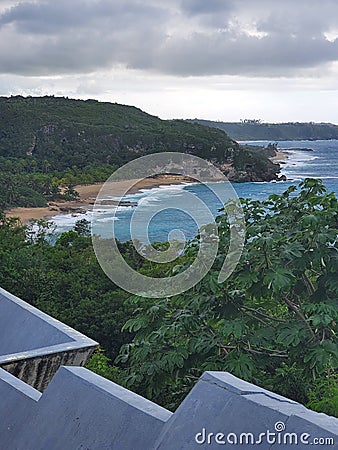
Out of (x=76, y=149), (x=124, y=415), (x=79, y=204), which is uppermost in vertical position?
(x=124, y=415)

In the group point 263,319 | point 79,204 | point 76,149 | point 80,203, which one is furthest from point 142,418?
point 76,149

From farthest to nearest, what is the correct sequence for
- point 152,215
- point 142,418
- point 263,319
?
point 152,215 → point 263,319 → point 142,418

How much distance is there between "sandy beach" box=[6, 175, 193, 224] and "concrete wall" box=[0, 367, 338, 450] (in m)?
30.1

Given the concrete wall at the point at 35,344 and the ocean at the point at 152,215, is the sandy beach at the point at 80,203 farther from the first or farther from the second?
the concrete wall at the point at 35,344

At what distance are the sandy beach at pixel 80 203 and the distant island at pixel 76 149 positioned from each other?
69 cm

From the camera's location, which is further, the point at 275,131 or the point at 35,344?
the point at 275,131

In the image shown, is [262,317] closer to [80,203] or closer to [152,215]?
[152,215]

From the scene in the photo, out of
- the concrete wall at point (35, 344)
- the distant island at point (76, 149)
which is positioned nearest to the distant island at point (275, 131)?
the distant island at point (76, 149)

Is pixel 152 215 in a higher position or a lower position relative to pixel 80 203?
higher

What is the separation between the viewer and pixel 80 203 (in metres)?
40.5

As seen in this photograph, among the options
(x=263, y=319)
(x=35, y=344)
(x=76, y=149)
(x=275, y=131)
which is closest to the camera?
(x=263, y=319)

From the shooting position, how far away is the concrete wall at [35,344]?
13.4 ft

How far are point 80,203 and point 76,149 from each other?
15.8 metres

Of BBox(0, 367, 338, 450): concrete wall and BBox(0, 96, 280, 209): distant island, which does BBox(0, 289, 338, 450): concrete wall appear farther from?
BBox(0, 96, 280, 209): distant island
